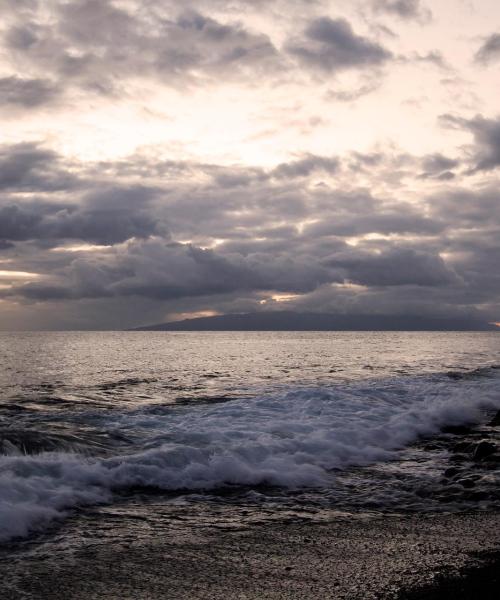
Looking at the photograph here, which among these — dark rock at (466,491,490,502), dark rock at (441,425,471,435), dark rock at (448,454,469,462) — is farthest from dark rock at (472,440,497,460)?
dark rock at (441,425,471,435)

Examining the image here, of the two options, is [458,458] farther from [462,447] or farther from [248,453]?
[248,453]

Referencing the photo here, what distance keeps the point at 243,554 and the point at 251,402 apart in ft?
50.9

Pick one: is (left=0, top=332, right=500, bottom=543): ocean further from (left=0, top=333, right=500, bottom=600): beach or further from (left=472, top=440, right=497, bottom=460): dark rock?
(left=472, top=440, right=497, bottom=460): dark rock

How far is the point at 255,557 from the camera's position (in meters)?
6.54

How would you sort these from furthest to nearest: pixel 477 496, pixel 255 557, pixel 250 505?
pixel 477 496 → pixel 250 505 → pixel 255 557

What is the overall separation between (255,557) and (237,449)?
20.1 feet

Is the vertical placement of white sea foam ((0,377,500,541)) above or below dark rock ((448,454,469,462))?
above

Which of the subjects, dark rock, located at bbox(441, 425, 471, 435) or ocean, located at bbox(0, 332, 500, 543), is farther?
dark rock, located at bbox(441, 425, 471, 435)

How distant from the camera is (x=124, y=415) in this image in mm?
20078

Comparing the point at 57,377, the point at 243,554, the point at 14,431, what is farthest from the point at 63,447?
the point at 57,377

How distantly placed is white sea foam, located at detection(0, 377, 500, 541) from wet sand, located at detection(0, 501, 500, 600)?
122 cm

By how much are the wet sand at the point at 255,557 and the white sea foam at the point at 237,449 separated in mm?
1217

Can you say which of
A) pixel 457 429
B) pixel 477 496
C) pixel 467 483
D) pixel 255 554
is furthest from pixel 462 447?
pixel 255 554

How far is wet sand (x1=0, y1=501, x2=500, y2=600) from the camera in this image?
5551 mm
